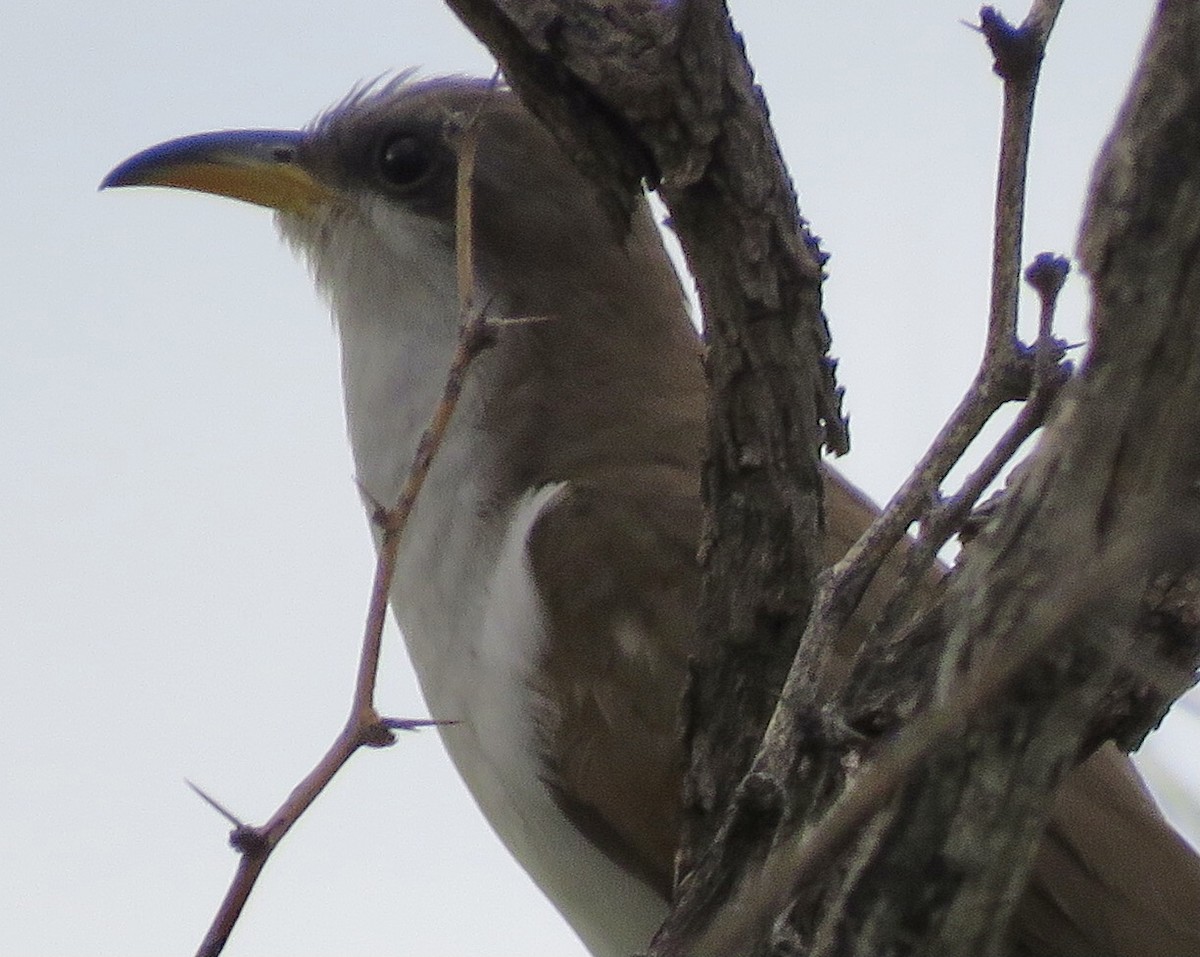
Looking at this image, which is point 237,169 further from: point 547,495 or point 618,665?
point 618,665

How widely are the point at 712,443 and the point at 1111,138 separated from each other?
855 mm

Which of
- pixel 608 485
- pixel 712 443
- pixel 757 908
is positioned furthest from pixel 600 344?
pixel 757 908

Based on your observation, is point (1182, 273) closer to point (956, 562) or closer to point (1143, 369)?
point (1143, 369)

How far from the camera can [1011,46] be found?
211 cm

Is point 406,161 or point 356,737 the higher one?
point 406,161

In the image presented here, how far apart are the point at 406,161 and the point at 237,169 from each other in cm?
44

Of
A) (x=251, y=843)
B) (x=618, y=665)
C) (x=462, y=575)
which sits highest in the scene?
(x=462, y=575)

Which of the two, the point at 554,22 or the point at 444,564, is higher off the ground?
the point at 554,22

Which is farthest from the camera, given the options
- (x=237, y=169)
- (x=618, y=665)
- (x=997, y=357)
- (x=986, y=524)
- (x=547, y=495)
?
(x=237, y=169)

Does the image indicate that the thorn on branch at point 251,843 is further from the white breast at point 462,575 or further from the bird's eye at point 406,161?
the bird's eye at point 406,161

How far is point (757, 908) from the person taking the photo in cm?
137

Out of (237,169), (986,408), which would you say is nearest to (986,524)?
(986,408)

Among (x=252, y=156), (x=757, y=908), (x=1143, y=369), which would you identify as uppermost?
(x=252, y=156)

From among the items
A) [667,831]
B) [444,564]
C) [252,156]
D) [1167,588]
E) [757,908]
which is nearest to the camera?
[757,908]
